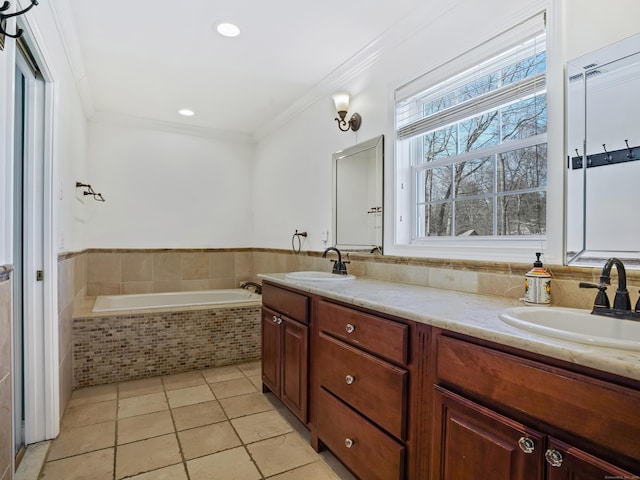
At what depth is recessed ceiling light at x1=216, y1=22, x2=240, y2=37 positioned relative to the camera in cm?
216

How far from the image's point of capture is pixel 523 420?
0.93 meters

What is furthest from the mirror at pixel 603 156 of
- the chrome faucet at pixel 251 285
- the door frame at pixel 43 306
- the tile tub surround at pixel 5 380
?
the chrome faucet at pixel 251 285

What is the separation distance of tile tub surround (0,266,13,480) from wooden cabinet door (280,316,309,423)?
1.25 metres

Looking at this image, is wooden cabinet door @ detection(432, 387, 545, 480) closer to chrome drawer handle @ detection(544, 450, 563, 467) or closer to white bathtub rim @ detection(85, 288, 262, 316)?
chrome drawer handle @ detection(544, 450, 563, 467)

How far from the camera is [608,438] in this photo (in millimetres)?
760

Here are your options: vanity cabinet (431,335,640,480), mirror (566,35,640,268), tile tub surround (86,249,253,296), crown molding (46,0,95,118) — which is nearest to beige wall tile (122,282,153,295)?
tile tub surround (86,249,253,296)

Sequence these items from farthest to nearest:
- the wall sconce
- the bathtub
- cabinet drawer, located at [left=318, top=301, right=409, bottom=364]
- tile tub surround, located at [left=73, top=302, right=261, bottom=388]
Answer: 1. the bathtub
2. tile tub surround, located at [left=73, top=302, right=261, bottom=388]
3. the wall sconce
4. cabinet drawer, located at [left=318, top=301, right=409, bottom=364]

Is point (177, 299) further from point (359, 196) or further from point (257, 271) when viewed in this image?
point (359, 196)

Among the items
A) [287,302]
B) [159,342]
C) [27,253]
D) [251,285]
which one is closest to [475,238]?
[287,302]

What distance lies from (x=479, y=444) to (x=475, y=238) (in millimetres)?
1147

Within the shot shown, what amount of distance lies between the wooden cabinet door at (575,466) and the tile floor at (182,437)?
1.12m

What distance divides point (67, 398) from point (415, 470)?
2384mm

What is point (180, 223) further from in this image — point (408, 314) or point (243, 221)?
point (408, 314)

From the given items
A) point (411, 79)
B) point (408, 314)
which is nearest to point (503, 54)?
point (411, 79)
